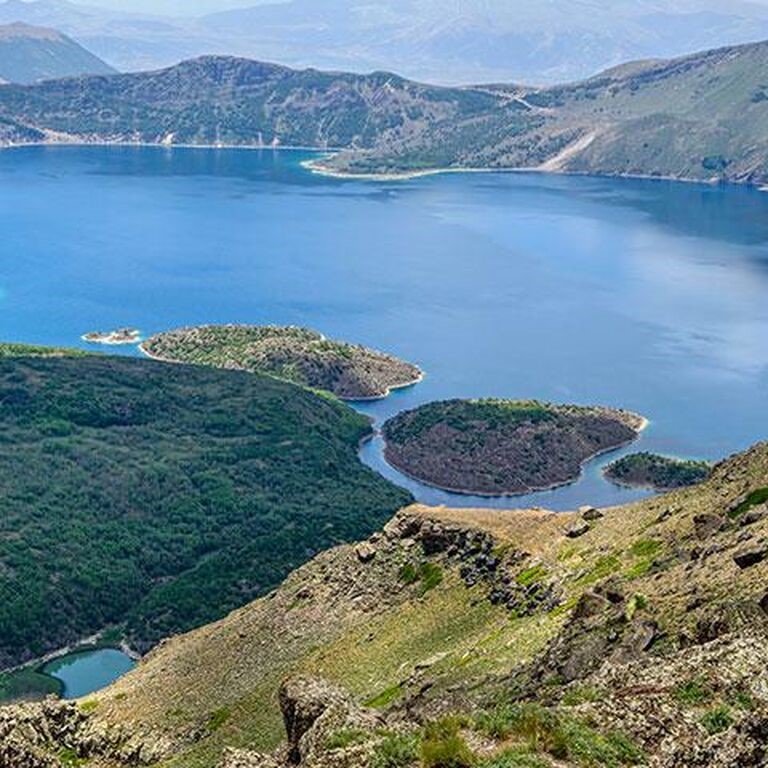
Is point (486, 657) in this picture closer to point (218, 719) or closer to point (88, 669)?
point (218, 719)

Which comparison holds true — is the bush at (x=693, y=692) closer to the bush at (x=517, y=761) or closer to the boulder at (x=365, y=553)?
the bush at (x=517, y=761)

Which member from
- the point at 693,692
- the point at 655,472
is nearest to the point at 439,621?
the point at 693,692

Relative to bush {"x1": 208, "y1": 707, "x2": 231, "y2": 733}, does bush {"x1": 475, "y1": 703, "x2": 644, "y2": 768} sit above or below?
above

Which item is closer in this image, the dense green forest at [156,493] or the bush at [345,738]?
the bush at [345,738]

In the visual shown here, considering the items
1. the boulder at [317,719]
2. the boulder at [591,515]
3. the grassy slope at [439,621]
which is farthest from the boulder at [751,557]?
the boulder at [591,515]

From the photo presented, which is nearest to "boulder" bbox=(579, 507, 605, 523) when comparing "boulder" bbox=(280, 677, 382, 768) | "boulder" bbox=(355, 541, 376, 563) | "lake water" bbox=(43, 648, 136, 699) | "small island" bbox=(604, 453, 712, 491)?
"boulder" bbox=(355, 541, 376, 563)

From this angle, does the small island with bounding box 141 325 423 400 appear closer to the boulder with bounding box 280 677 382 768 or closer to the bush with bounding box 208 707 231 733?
the bush with bounding box 208 707 231 733

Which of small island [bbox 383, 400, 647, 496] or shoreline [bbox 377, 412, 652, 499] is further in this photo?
small island [bbox 383, 400, 647, 496]
